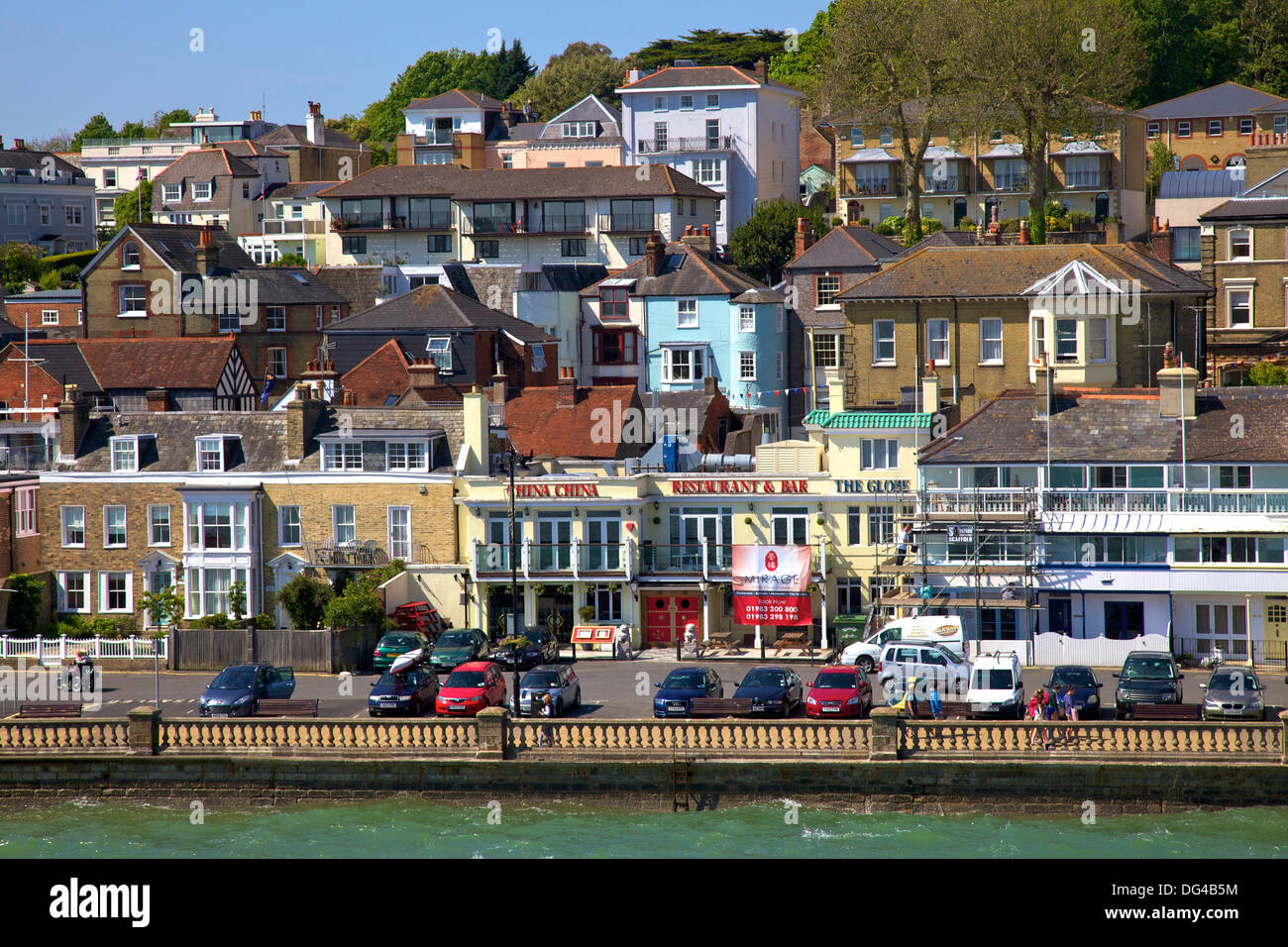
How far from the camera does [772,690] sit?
134 ft

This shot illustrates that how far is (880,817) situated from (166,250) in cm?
5490

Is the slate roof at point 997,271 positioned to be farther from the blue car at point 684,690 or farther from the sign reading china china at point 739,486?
the blue car at point 684,690

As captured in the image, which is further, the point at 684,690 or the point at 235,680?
the point at 235,680

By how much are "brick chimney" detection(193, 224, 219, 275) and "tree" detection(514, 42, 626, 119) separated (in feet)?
189

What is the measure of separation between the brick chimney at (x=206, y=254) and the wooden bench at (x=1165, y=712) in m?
54.8

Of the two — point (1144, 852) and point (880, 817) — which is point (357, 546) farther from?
point (1144, 852)

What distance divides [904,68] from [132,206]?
59823 mm

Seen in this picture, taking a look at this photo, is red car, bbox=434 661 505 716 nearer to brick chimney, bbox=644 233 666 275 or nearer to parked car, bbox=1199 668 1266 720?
parked car, bbox=1199 668 1266 720

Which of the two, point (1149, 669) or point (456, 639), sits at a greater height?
point (456, 639)

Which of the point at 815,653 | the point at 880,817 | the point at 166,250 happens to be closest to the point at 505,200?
the point at 166,250

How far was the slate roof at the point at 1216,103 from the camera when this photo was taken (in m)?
103

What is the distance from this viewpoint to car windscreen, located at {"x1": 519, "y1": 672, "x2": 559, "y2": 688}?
42.0 m

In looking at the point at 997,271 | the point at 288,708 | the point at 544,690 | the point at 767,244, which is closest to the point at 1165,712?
the point at 544,690

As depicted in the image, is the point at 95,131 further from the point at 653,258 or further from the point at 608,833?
the point at 608,833
